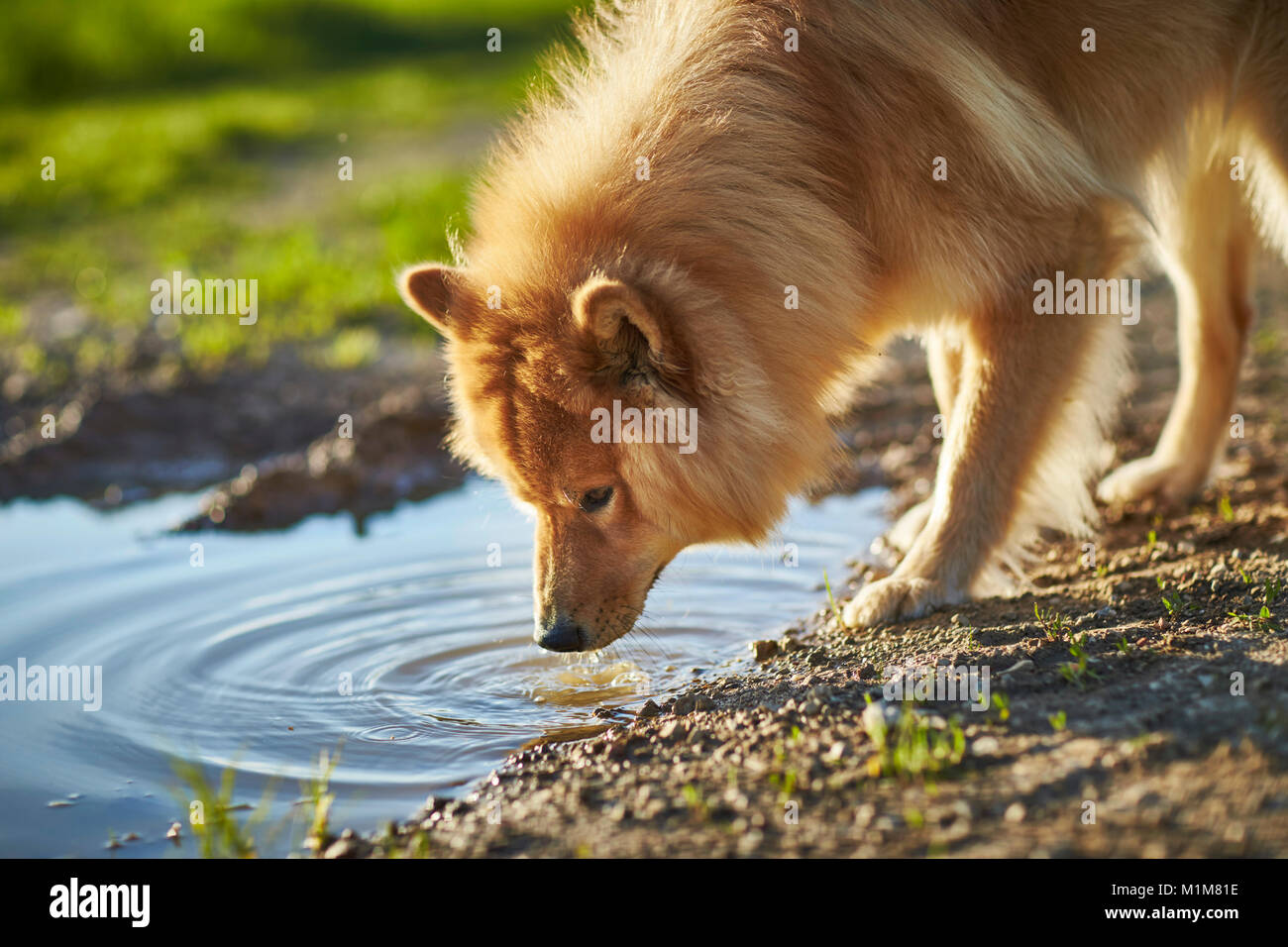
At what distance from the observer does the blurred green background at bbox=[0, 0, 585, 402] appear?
27.8 feet

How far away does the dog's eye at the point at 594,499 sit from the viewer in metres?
3.87

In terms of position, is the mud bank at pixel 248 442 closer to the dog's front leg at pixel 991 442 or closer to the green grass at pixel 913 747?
the dog's front leg at pixel 991 442

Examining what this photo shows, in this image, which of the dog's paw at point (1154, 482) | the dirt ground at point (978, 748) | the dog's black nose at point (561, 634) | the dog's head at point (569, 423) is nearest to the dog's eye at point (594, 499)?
the dog's head at point (569, 423)

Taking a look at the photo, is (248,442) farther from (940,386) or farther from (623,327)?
(623,327)

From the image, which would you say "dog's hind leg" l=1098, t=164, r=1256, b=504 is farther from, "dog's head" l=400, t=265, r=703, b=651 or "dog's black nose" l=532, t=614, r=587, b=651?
"dog's black nose" l=532, t=614, r=587, b=651

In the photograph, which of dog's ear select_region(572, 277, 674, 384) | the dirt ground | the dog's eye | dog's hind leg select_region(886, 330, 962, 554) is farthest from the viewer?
dog's hind leg select_region(886, 330, 962, 554)

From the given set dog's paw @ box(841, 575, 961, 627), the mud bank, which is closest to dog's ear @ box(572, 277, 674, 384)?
dog's paw @ box(841, 575, 961, 627)

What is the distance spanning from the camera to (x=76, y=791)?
3.67m

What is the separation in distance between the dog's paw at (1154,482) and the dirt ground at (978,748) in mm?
660

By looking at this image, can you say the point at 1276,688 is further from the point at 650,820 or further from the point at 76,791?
the point at 76,791

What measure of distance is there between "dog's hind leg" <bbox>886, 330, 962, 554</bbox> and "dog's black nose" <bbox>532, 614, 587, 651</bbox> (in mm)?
1575

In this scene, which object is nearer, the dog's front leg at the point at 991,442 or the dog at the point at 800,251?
the dog at the point at 800,251

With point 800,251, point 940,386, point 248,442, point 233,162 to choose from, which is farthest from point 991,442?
point 233,162
